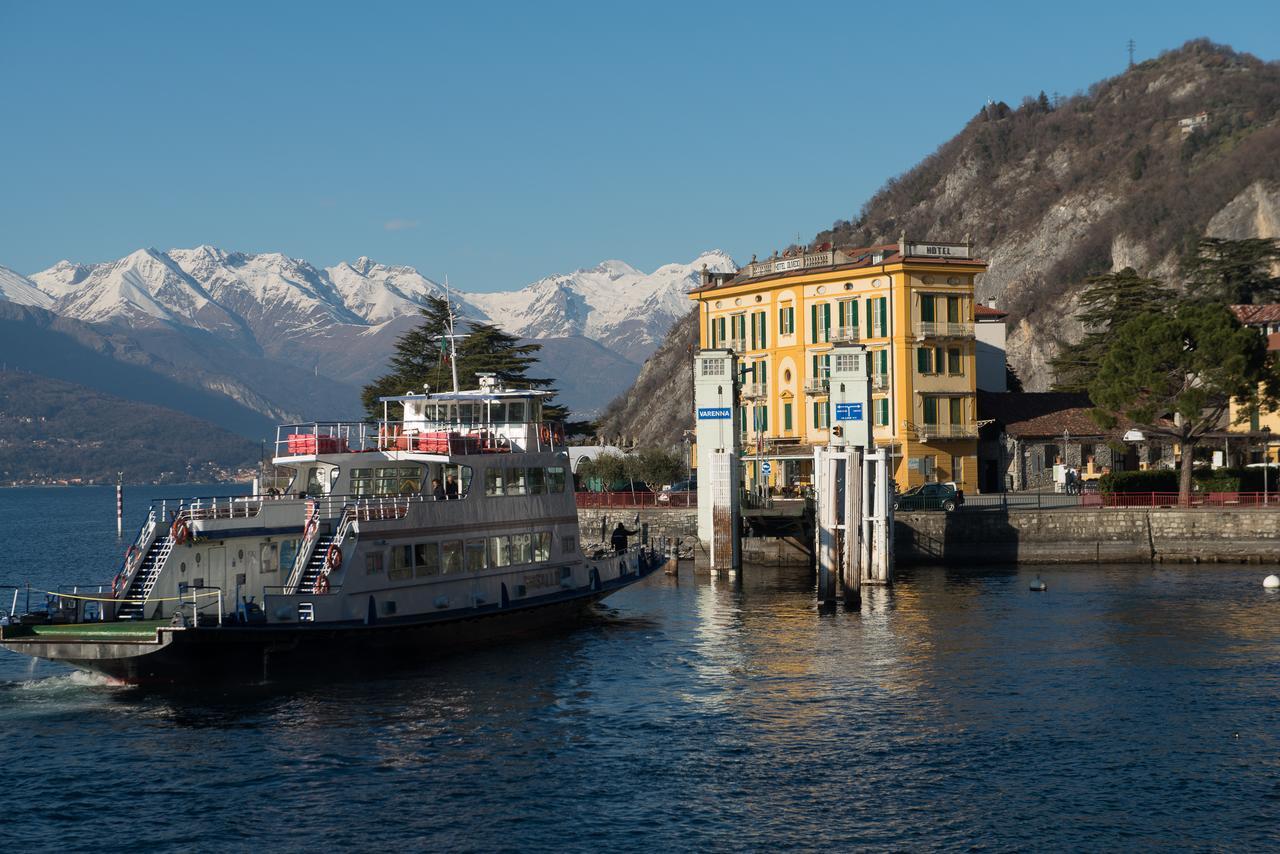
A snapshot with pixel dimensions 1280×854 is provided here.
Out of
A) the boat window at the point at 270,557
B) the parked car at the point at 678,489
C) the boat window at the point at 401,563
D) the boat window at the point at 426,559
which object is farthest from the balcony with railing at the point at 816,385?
the boat window at the point at 270,557

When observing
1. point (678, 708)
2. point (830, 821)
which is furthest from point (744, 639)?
point (830, 821)

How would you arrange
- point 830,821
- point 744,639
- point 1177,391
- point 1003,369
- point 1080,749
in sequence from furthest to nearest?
1. point 1003,369
2. point 1177,391
3. point 744,639
4. point 1080,749
5. point 830,821

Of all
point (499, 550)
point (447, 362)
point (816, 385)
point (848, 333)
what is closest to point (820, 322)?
point (848, 333)

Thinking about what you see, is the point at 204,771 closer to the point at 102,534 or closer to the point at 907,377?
the point at 907,377

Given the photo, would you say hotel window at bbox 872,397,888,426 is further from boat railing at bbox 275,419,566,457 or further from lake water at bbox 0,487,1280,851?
boat railing at bbox 275,419,566,457

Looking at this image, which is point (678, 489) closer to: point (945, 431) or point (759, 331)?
point (759, 331)

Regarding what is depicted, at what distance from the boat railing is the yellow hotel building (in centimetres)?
3301

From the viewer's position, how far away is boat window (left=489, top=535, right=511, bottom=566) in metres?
49.6

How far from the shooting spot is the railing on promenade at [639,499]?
8169cm

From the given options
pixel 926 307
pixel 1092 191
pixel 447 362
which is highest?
pixel 1092 191

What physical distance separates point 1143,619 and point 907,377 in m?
38.5

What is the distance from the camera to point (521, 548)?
51.3m

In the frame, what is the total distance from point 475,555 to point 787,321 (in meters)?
48.5

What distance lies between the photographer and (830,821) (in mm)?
28688
